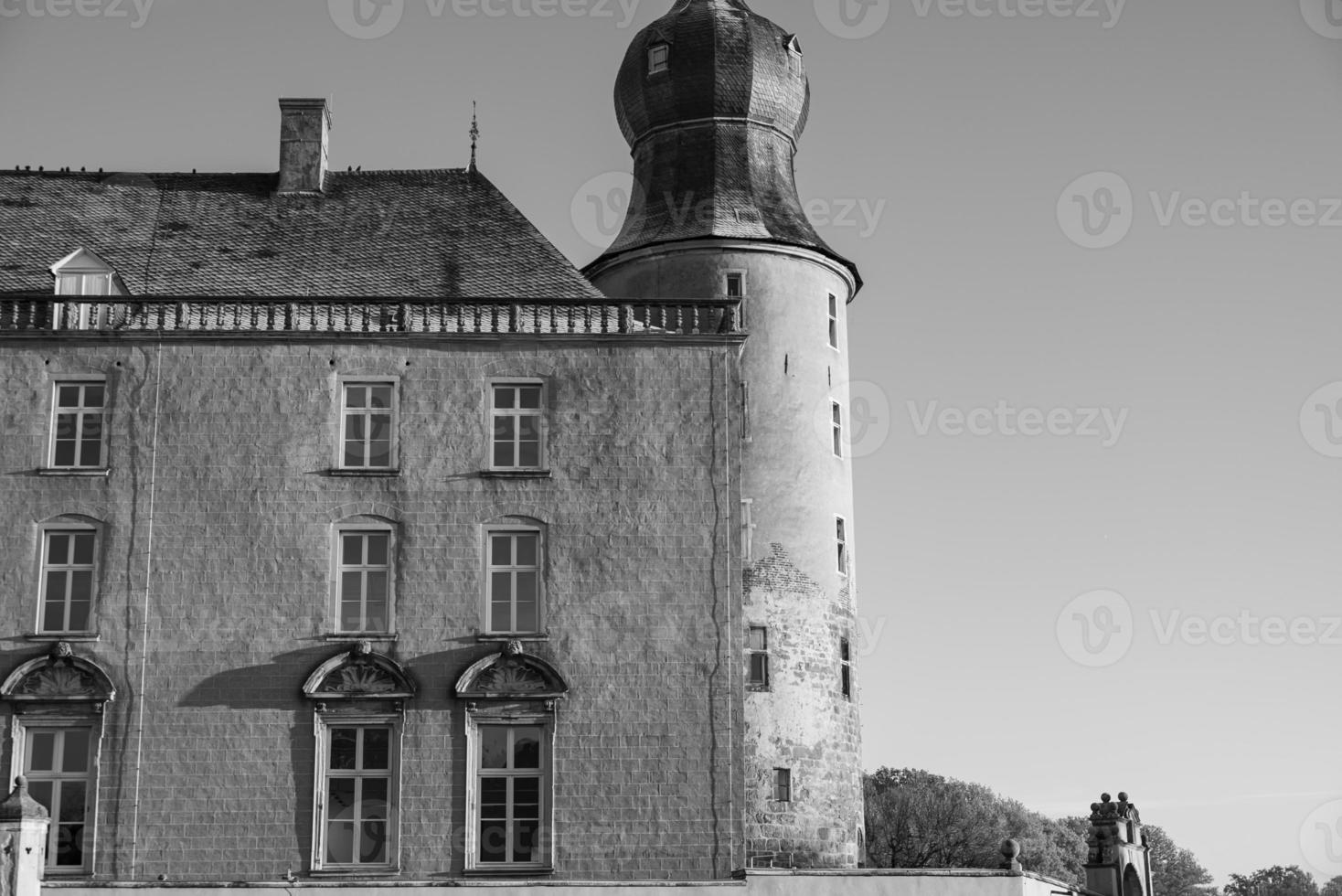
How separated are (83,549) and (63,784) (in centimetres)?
430

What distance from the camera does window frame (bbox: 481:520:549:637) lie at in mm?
34344

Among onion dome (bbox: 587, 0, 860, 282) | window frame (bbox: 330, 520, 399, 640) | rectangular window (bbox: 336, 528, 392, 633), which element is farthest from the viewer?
onion dome (bbox: 587, 0, 860, 282)

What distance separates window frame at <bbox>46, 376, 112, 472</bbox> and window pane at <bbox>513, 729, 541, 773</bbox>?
9217mm

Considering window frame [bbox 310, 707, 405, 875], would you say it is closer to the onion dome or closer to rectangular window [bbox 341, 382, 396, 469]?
rectangular window [bbox 341, 382, 396, 469]

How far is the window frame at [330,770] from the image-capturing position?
32.9 m

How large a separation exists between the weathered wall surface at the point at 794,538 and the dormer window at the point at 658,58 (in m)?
5.69

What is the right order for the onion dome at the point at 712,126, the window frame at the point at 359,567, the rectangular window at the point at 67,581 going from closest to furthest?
the rectangular window at the point at 67,581, the window frame at the point at 359,567, the onion dome at the point at 712,126

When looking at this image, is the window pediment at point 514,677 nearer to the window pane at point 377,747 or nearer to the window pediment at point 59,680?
the window pane at point 377,747

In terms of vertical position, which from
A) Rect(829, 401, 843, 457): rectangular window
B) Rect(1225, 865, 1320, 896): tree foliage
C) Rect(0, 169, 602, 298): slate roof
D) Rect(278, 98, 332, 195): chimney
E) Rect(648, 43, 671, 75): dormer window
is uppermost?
Rect(648, 43, 671, 75): dormer window

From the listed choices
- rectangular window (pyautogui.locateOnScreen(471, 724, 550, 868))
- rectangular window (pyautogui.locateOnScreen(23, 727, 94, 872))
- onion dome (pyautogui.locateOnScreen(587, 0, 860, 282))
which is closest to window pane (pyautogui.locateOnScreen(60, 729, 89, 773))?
rectangular window (pyautogui.locateOnScreen(23, 727, 94, 872))

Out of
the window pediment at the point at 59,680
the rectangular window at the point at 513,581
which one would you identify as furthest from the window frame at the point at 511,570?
the window pediment at the point at 59,680

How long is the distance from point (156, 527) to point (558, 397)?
7.86 meters

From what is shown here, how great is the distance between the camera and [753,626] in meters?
41.8

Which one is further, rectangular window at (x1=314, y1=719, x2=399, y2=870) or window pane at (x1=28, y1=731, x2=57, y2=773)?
window pane at (x1=28, y1=731, x2=57, y2=773)
